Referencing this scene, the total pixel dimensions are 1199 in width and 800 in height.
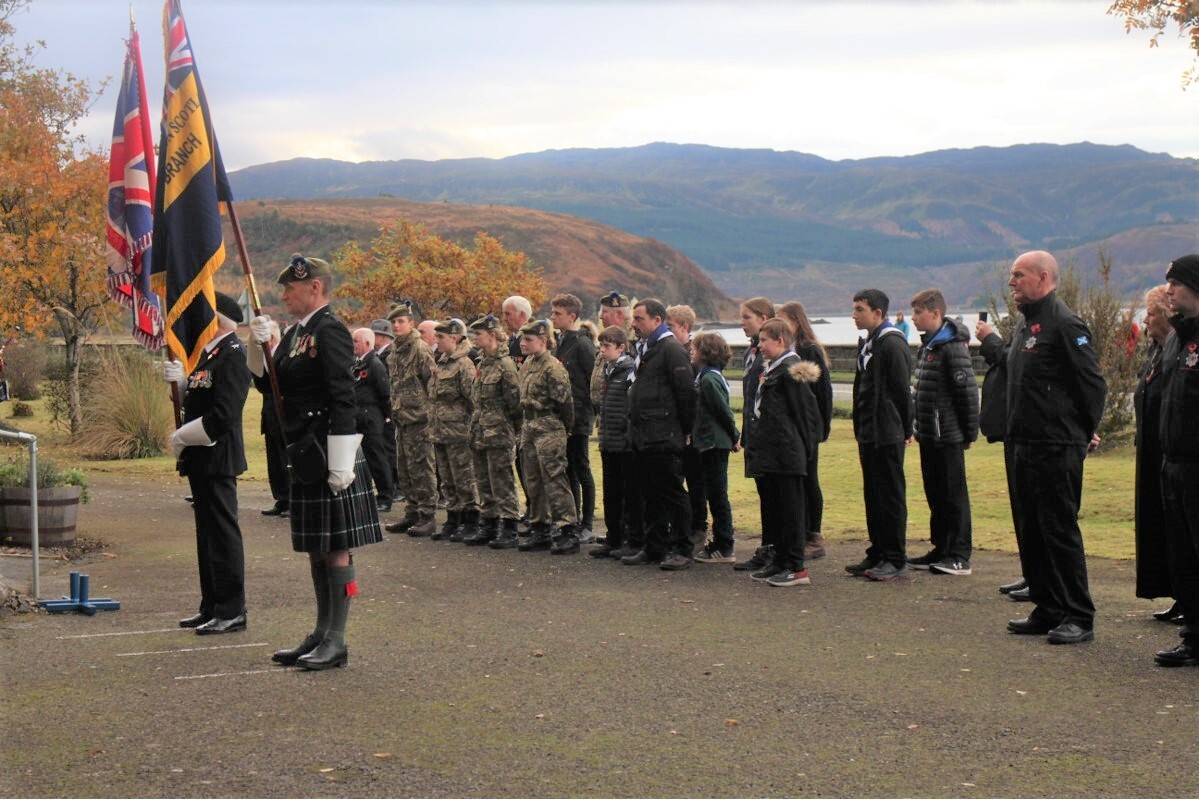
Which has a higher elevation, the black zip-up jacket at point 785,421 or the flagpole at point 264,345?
the flagpole at point 264,345

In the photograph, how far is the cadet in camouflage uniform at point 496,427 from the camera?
11797 millimetres

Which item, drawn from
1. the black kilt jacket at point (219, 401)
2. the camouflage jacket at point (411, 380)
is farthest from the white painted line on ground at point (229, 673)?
the camouflage jacket at point (411, 380)

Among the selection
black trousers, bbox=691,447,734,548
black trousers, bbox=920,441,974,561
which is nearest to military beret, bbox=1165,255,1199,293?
black trousers, bbox=920,441,974,561

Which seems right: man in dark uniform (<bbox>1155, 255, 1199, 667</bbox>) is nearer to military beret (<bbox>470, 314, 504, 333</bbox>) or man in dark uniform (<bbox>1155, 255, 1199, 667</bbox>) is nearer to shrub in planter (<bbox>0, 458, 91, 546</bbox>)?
military beret (<bbox>470, 314, 504, 333</bbox>)

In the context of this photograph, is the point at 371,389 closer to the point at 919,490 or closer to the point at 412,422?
the point at 412,422

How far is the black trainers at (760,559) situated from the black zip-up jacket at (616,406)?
52.6 inches

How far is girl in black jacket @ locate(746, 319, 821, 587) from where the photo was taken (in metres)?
9.67

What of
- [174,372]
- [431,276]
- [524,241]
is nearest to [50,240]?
[174,372]

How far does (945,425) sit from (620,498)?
9.00 ft

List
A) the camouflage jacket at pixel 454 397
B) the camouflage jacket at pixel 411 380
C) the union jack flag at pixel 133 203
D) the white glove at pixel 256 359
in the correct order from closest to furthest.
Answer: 1. the white glove at pixel 256 359
2. the union jack flag at pixel 133 203
3. the camouflage jacket at pixel 454 397
4. the camouflage jacket at pixel 411 380

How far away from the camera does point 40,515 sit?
36.9 feet

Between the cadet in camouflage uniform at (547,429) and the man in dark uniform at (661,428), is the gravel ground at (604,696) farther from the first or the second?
the cadet in camouflage uniform at (547,429)

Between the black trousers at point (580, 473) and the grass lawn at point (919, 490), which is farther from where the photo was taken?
the grass lawn at point (919, 490)

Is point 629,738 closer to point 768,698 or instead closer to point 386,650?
point 768,698
